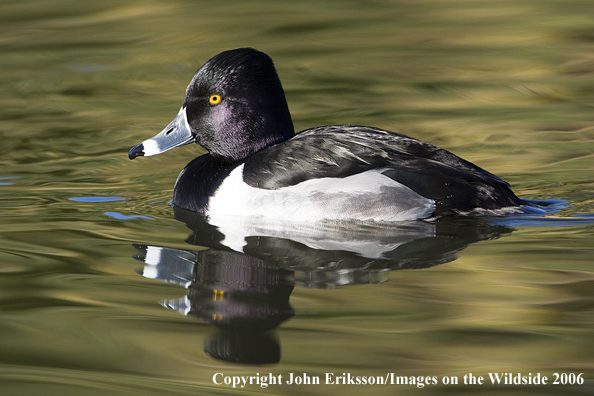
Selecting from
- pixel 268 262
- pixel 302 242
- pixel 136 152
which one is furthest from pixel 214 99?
pixel 268 262

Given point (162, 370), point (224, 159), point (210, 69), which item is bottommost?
point (162, 370)

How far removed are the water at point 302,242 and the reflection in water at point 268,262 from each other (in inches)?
0.8

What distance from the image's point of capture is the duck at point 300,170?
579 cm

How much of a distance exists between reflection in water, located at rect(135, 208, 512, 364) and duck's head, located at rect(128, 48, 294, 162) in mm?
660

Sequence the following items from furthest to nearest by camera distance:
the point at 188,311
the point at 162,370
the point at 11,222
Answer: the point at 11,222
the point at 188,311
the point at 162,370

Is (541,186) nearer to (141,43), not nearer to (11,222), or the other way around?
(11,222)

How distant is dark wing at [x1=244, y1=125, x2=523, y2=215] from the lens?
5.80m

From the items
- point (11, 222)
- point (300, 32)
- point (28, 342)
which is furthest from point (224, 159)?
point (300, 32)

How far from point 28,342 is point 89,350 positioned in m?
0.31

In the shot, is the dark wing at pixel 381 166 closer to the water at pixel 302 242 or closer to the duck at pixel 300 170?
the duck at pixel 300 170

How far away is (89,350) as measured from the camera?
365 centimetres

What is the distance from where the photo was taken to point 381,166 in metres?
5.87

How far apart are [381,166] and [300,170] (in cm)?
59

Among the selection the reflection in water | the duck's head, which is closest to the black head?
the duck's head
